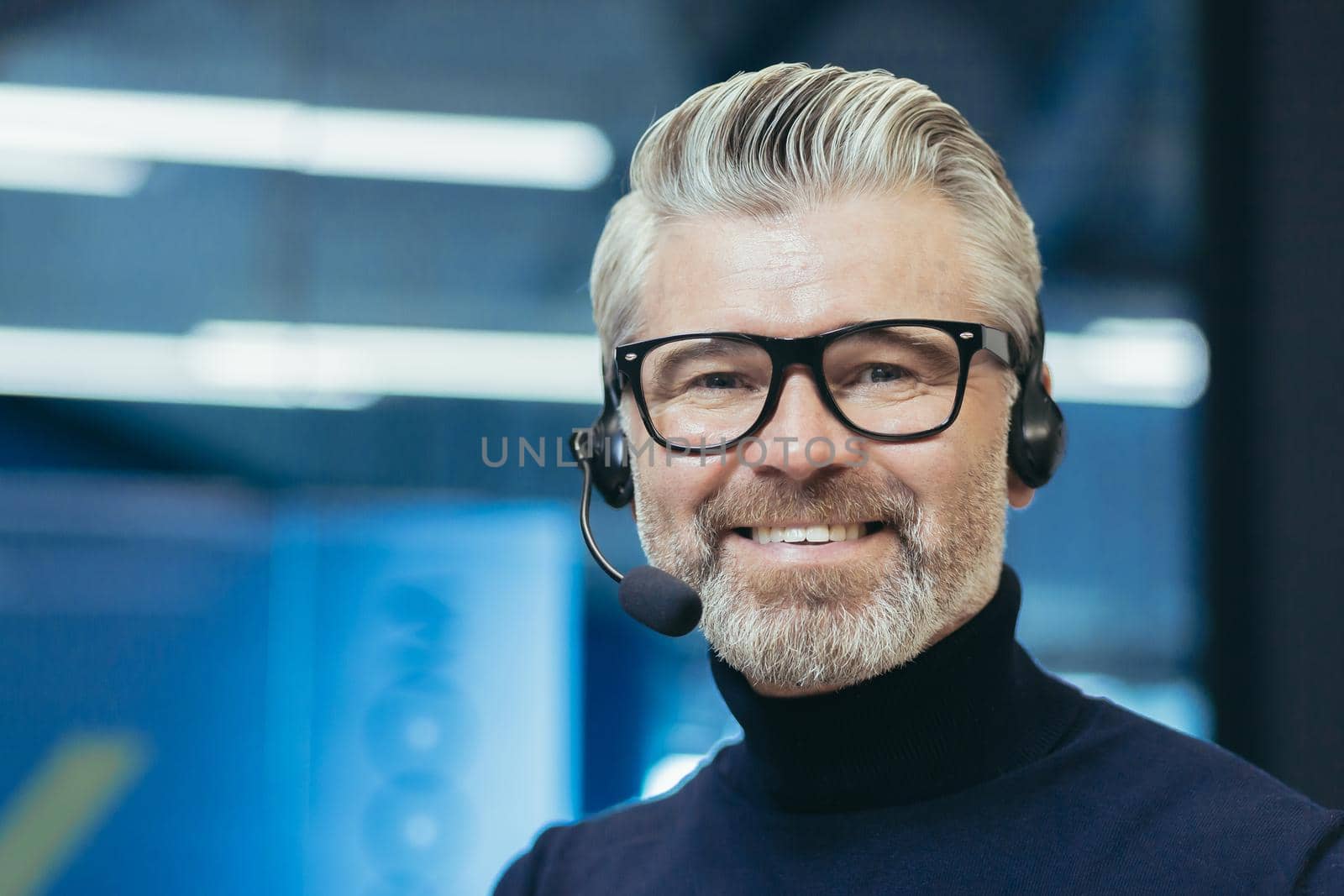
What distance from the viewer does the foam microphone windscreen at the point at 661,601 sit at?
3.25 feet

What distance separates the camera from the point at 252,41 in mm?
2230

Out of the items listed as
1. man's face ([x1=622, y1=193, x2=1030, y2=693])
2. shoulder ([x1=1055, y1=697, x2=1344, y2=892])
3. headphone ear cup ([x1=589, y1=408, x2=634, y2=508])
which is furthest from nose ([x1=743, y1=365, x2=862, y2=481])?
shoulder ([x1=1055, y1=697, x2=1344, y2=892])

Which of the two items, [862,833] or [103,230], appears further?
[103,230]

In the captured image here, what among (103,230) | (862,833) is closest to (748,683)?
(862,833)

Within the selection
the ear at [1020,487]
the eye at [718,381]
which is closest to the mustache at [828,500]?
the eye at [718,381]

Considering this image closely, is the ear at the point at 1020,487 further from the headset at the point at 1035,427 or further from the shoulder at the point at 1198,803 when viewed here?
the shoulder at the point at 1198,803

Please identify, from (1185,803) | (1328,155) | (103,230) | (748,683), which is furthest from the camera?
(1328,155)

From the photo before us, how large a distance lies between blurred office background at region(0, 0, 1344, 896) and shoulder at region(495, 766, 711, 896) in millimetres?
876

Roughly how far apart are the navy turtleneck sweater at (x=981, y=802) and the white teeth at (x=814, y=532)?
14cm

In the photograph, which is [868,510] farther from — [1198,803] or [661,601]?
[1198,803]

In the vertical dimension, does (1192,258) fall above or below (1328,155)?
Answer: below

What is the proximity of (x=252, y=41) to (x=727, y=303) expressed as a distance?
1.62m

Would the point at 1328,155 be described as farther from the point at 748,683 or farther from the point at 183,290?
the point at 183,290

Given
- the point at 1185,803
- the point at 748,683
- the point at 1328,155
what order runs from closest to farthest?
1. the point at 1185,803
2. the point at 748,683
3. the point at 1328,155
